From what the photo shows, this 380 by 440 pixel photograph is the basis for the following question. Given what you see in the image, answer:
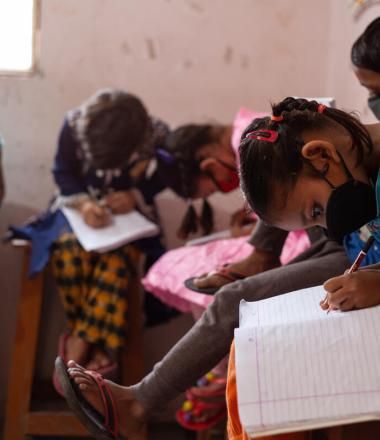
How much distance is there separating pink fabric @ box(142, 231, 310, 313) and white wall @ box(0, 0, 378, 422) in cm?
68

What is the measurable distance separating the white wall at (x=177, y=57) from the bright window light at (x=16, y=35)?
0.18 ft

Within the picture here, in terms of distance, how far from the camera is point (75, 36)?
2064 mm

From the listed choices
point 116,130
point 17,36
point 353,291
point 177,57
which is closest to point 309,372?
point 353,291

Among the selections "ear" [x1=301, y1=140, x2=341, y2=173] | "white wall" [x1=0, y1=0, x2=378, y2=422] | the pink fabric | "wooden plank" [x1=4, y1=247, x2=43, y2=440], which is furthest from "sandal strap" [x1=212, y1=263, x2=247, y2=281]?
"white wall" [x1=0, y1=0, x2=378, y2=422]

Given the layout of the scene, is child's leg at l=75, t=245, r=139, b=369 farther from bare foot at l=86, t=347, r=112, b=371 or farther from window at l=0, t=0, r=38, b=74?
window at l=0, t=0, r=38, b=74

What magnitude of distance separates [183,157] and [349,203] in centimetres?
81

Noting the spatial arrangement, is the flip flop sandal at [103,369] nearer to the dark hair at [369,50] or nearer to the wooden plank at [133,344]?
the wooden plank at [133,344]

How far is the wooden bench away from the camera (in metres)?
1.81

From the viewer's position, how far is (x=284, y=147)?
906 millimetres

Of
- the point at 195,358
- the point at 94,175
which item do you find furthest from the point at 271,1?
the point at 195,358

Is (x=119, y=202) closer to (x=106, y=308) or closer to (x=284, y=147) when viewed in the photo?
(x=106, y=308)

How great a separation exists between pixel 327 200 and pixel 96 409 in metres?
0.46

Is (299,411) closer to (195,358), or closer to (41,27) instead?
(195,358)

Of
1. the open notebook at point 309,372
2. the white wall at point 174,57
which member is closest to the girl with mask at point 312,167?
the open notebook at point 309,372
